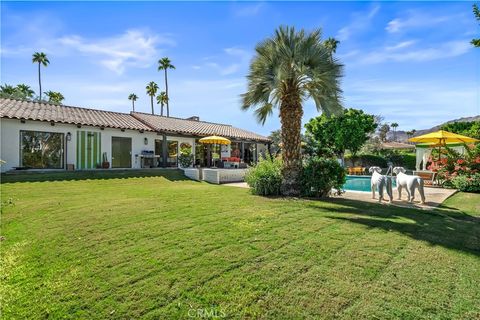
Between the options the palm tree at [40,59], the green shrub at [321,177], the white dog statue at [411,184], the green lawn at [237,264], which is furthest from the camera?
the palm tree at [40,59]

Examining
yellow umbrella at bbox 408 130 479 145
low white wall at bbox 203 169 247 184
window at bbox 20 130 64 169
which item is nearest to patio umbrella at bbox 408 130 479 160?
yellow umbrella at bbox 408 130 479 145

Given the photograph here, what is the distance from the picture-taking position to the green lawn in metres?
3.35

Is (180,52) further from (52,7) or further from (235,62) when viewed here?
(52,7)

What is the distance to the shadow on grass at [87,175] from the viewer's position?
44.6 ft

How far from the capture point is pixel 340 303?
11.0ft

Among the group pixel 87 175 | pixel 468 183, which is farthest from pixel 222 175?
pixel 468 183

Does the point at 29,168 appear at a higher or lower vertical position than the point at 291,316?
higher

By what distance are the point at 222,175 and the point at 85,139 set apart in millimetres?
9929

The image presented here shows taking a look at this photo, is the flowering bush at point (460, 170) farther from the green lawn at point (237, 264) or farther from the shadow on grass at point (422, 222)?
the green lawn at point (237, 264)

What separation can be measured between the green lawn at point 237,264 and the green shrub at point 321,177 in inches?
120

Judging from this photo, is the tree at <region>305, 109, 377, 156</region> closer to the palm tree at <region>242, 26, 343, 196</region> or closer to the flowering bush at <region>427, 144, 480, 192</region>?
the flowering bush at <region>427, 144, 480, 192</region>

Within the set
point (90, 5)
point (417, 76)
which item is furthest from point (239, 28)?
point (417, 76)

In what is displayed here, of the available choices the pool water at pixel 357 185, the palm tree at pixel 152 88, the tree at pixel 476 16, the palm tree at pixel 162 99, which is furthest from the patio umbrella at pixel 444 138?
the palm tree at pixel 152 88

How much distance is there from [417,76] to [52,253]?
60.6 ft
